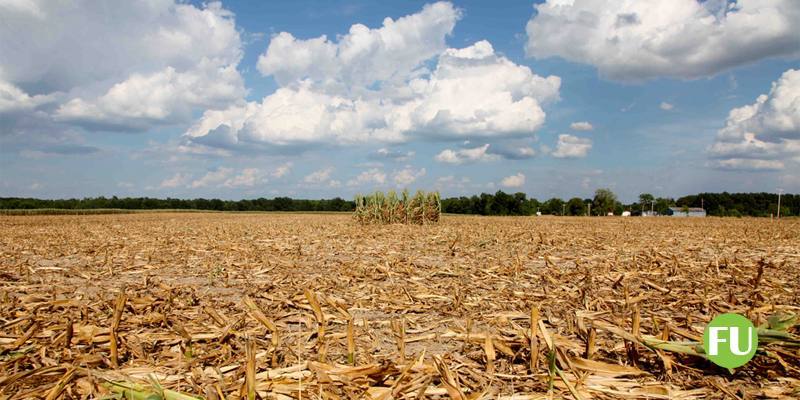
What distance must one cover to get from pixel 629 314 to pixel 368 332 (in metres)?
2.43

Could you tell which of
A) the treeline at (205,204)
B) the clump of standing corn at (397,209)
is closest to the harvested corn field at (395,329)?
the clump of standing corn at (397,209)

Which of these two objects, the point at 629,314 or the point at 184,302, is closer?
the point at 629,314

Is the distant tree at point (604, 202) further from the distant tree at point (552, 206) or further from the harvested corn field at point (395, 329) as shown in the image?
the harvested corn field at point (395, 329)

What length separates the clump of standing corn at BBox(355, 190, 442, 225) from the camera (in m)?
22.6

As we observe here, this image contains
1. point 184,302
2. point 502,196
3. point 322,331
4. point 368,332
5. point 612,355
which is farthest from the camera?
point 502,196

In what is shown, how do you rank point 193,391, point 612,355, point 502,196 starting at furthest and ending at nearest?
point 502,196 < point 612,355 < point 193,391

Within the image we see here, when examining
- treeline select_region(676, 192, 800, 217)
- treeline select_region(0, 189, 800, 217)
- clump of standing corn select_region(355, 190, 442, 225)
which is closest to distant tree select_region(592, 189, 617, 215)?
treeline select_region(0, 189, 800, 217)

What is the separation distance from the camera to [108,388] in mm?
2582

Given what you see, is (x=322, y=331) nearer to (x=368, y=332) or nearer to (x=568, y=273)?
(x=368, y=332)

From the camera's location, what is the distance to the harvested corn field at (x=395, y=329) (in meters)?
2.64

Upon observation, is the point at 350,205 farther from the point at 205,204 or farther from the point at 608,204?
the point at 608,204

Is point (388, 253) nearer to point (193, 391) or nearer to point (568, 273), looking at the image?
point (568, 273)

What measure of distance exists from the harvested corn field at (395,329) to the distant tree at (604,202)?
10721cm

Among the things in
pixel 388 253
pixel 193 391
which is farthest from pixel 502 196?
pixel 193 391
